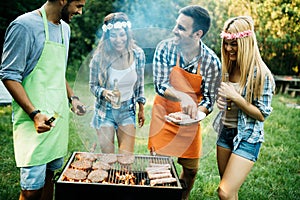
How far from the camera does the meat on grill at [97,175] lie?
7.57 feet

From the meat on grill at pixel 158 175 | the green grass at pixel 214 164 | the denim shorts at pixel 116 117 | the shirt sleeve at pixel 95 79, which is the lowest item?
the green grass at pixel 214 164

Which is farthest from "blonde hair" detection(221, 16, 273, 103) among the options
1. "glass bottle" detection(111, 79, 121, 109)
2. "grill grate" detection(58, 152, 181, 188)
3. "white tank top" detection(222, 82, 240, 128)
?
"glass bottle" detection(111, 79, 121, 109)

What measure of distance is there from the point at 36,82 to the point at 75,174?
0.65 meters

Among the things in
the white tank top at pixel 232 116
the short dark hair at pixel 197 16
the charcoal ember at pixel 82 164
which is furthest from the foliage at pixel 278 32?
the charcoal ember at pixel 82 164

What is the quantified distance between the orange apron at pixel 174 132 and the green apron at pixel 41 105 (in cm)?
90

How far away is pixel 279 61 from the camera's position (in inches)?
435

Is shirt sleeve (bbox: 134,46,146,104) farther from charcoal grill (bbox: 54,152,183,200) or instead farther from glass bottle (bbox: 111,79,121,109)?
charcoal grill (bbox: 54,152,183,200)

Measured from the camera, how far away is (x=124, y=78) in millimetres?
2746

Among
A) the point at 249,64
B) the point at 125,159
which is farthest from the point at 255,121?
the point at 125,159

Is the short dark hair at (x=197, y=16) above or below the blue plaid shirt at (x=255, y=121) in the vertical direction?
above

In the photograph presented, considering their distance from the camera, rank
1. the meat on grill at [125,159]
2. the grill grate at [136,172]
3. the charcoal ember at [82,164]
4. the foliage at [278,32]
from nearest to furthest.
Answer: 1. the grill grate at [136,172]
2. the charcoal ember at [82,164]
3. the meat on grill at [125,159]
4. the foliage at [278,32]

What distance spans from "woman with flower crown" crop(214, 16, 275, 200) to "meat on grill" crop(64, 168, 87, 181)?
970mm

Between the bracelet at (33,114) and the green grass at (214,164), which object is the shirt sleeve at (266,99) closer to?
the green grass at (214,164)

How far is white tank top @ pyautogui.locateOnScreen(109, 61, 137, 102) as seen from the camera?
9.01ft
